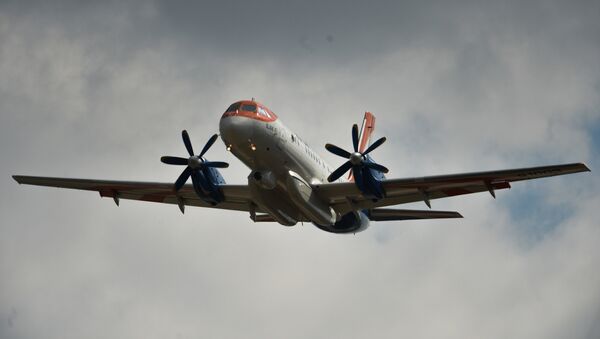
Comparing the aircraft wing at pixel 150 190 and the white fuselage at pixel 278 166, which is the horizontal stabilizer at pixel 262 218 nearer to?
the aircraft wing at pixel 150 190

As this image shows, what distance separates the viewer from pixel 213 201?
4631cm

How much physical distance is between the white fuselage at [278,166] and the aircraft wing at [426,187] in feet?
3.44

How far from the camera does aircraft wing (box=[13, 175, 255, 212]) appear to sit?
153 feet

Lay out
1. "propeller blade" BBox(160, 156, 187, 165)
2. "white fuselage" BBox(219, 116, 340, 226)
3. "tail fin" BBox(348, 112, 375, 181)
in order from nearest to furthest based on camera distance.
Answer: "white fuselage" BBox(219, 116, 340, 226), "propeller blade" BBox(160, 156, 187, 165), "tail fin" BBox(348, 112, 375, 181)

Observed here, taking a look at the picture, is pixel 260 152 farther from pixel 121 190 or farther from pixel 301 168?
pixel 121 190

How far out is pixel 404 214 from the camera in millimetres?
46406

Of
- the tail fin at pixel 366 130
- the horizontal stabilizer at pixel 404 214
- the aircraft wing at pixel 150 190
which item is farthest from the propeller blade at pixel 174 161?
the tail fin at pixel 366 130

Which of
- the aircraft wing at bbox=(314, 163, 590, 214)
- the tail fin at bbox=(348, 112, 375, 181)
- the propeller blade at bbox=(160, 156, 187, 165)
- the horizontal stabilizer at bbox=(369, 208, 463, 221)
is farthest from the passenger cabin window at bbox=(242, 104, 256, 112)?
the tail fin at bbox=(348, 112, 375, 181)

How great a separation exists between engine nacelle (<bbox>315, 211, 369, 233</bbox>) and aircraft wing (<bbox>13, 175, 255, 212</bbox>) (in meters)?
4.52

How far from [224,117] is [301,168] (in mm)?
4935

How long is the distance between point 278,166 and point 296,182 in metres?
1.25

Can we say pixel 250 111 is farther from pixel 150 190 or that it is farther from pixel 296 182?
pixel 150 190

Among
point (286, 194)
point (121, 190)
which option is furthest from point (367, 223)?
point (121, 190)

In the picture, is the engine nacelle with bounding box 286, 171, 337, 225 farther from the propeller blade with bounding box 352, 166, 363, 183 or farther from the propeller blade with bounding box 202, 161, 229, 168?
the propeller blade with bounding box 202, 161, 229, 168
